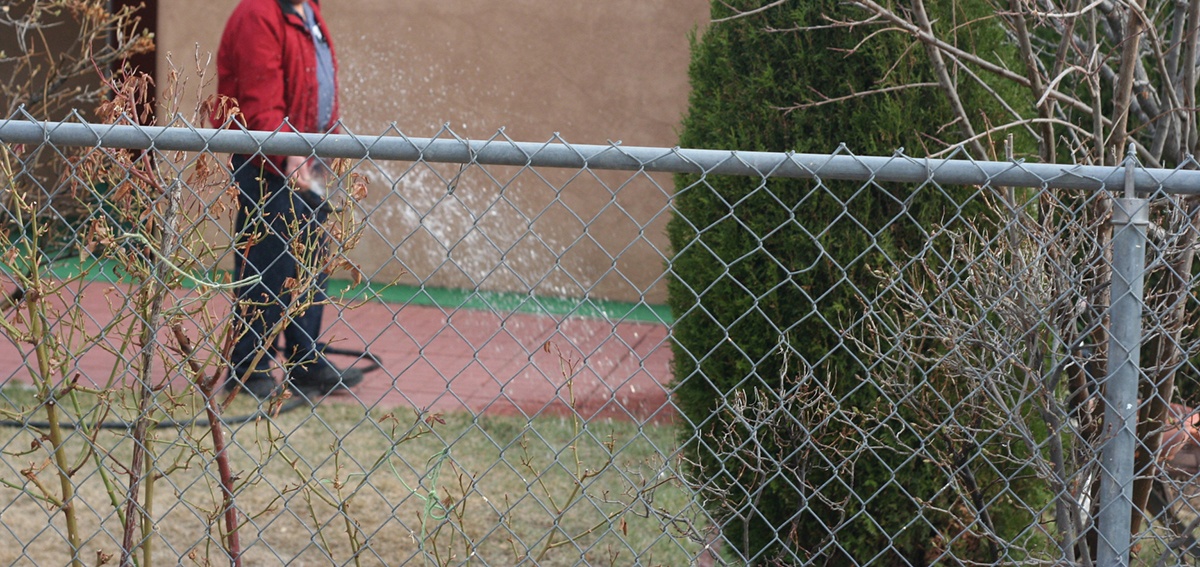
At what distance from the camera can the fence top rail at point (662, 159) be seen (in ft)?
6.67

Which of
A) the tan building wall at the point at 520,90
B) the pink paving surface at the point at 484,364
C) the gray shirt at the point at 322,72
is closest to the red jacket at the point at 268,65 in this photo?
the gray shirt at the point at 322,72

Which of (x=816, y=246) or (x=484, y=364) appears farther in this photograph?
(x=484, y=364)

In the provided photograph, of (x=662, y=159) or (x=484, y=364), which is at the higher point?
(x=662, y=159)

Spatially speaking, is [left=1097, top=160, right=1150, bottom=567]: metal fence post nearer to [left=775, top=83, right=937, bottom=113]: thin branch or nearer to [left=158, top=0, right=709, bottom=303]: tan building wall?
[left=775, top=83, right=937, bottom=113]: thin branch

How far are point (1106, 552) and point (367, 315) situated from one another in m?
5.41

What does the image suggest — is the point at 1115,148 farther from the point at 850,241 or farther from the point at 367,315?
the point at 367,315

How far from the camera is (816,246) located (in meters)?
2.94

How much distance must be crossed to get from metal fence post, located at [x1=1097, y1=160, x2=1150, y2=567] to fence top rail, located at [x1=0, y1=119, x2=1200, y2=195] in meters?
0.07

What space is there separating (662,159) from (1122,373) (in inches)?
36.1

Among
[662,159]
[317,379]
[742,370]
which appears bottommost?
[317,379]

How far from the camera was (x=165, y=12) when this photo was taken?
779 centimetres

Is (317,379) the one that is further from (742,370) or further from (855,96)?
(855,96)

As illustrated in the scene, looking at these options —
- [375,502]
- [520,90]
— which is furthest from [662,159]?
[520,90]

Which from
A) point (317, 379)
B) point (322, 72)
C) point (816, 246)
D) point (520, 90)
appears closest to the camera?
point (816, 246)
